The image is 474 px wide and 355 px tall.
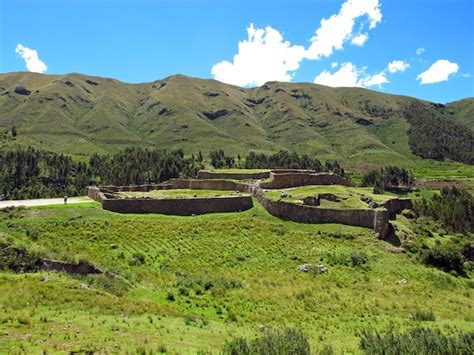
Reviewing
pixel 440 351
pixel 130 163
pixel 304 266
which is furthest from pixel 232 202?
pixel 130 163

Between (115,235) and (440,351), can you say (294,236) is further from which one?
(440,351)

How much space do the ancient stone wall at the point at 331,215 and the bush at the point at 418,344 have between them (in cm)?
2234

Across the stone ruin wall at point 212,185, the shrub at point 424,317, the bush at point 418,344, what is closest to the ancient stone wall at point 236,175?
the stone ruin wall at point 212,185

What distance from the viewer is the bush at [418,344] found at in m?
15.8

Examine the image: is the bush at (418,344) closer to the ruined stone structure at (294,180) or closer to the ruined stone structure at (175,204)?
the ruined stone structure at (175,204)

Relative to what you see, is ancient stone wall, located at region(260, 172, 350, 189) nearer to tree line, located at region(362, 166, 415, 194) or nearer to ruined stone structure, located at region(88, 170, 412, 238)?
ruined stone structure, located at region(88, 170, 412, 238)

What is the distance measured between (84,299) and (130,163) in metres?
76.6

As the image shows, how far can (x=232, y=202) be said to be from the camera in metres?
44.4

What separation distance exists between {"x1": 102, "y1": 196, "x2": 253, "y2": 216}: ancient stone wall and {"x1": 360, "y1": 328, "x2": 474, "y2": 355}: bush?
89.7 ft

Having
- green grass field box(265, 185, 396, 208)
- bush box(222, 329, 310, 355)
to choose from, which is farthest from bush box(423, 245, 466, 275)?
bush box(222, 329, 310, 355)

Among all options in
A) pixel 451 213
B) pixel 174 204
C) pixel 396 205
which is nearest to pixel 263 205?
pixel 174 204

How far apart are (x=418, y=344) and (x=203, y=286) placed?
46.2ft

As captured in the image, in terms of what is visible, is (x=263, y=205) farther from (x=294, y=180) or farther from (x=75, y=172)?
(x=75, y=172)

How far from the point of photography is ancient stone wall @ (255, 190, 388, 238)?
3959cm
